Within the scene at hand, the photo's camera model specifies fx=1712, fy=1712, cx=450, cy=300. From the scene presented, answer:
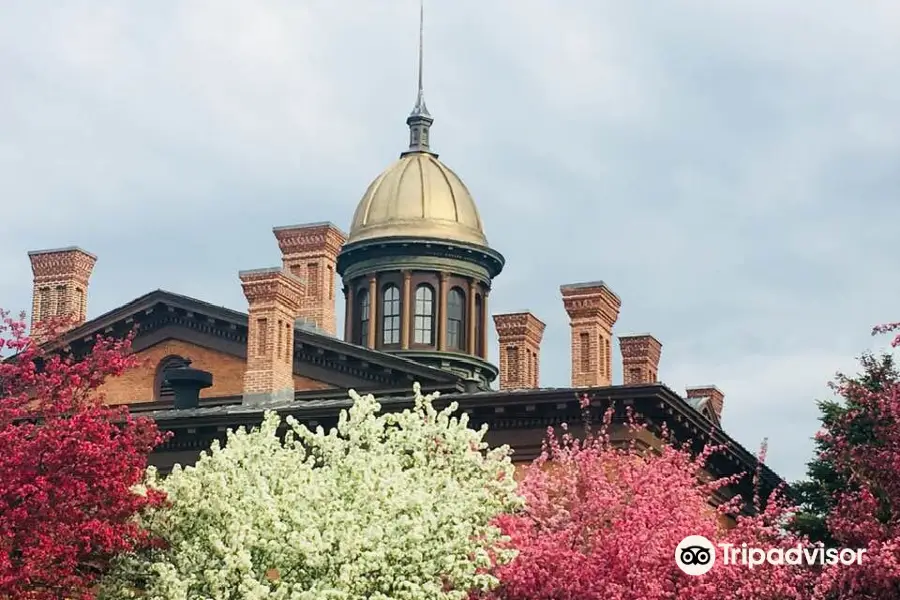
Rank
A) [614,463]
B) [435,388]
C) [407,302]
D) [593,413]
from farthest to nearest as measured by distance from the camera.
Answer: [407,302] < [435,388] < [593,413] < [614,463]

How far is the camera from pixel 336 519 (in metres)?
24.9

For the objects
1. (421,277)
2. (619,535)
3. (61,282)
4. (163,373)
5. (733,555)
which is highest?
(421,277)

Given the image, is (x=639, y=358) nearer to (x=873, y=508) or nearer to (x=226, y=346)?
(x=226, y=346)

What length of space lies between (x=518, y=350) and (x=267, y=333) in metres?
6.68

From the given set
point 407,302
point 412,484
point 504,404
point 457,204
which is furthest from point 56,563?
point 457,204

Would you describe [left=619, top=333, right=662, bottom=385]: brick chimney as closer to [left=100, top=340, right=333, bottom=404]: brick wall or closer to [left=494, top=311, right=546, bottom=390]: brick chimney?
[left=494, top=311, right=546, bottom=390]: brick chimney

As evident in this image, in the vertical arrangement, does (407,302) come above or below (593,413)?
above

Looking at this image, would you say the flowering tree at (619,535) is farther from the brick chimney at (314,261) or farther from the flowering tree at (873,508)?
the brick chimney at (314,261)

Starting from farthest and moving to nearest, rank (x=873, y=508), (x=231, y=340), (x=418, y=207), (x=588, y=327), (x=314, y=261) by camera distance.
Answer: (x=418, y=207) < (x=314, y=261) < (x=231, y=340) < (x=588, y=327) < (x=873, y=508)

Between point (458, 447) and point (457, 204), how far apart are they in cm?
2764

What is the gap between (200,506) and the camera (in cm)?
2700

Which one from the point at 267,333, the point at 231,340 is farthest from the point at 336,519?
the point at 231,340

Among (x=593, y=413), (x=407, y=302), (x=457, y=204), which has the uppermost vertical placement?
(x=457, y=204)

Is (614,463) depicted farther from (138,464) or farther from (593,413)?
(138,464)
